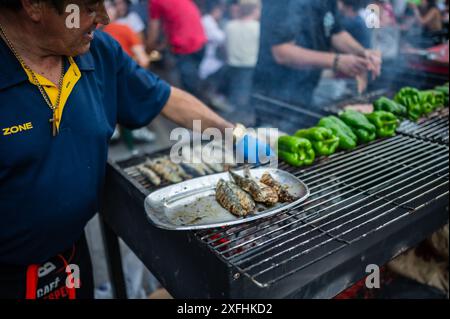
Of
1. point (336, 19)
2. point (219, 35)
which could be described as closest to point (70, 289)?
point (336, 19)

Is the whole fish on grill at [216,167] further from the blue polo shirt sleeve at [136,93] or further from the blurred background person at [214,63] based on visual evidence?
the blurred background person at [214,63]

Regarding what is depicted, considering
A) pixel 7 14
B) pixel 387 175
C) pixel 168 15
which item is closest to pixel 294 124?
pixel 387 175

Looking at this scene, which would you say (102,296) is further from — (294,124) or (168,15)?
(168,15)

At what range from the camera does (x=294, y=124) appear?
392 centimetres

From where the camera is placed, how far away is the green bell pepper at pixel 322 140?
3004 millimetres

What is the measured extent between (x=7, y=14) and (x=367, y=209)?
86.2 inches

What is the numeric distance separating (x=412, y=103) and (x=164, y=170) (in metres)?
2.38

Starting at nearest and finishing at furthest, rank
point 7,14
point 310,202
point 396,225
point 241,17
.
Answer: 1. point 7,14
2. point 396,225
3. point 310,202
4. point 241,17

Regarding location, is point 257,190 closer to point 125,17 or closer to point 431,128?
point 431,128

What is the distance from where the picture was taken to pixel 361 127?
10.7 feet

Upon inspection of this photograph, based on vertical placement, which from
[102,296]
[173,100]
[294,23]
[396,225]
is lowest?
[102,296]

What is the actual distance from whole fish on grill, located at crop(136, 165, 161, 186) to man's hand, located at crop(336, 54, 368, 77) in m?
2.52
